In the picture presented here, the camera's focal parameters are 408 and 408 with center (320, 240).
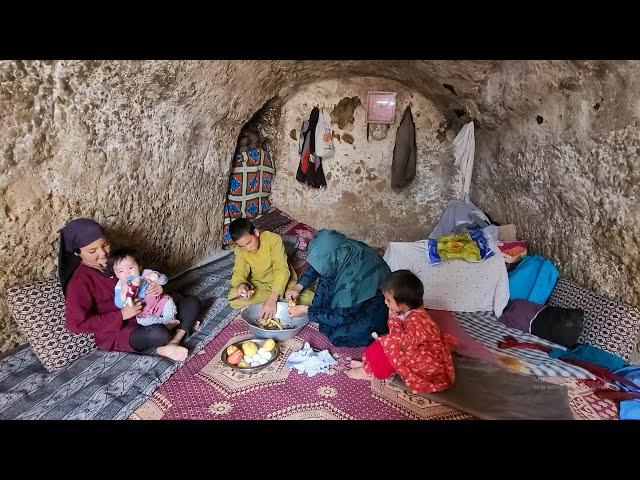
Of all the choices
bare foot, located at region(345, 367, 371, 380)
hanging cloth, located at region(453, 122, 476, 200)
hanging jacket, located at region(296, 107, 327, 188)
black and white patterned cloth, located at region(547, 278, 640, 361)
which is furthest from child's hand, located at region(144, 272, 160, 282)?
hanging cloth, located at region(453, 122, 476, 200)

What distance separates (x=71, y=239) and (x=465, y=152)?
4158 millimetres

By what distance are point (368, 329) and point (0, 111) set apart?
251cm

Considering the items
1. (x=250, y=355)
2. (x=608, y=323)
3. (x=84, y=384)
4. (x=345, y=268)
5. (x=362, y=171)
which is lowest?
(x=84, y=384)

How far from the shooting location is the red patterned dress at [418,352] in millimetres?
2158

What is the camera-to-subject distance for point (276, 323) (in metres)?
3.00

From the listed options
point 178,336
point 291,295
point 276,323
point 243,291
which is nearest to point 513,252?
point 291,295

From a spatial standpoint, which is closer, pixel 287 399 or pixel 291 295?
pixel 287 399

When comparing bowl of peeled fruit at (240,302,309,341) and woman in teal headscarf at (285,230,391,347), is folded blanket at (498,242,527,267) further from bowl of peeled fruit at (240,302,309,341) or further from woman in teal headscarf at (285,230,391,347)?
bowl of peeled fruit at (240,302,309,341)

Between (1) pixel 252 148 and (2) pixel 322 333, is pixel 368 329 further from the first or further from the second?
(1) pixel 252 148

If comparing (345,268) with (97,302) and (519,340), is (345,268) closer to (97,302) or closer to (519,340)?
(519,340)

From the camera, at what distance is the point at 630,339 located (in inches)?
103

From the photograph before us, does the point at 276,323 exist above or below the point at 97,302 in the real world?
below

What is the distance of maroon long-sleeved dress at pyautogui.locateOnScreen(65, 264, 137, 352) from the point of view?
94.0 inches

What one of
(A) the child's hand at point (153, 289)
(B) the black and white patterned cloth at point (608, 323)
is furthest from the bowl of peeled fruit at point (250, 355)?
(B) the black and white patterned cloth at point (608, 323)
